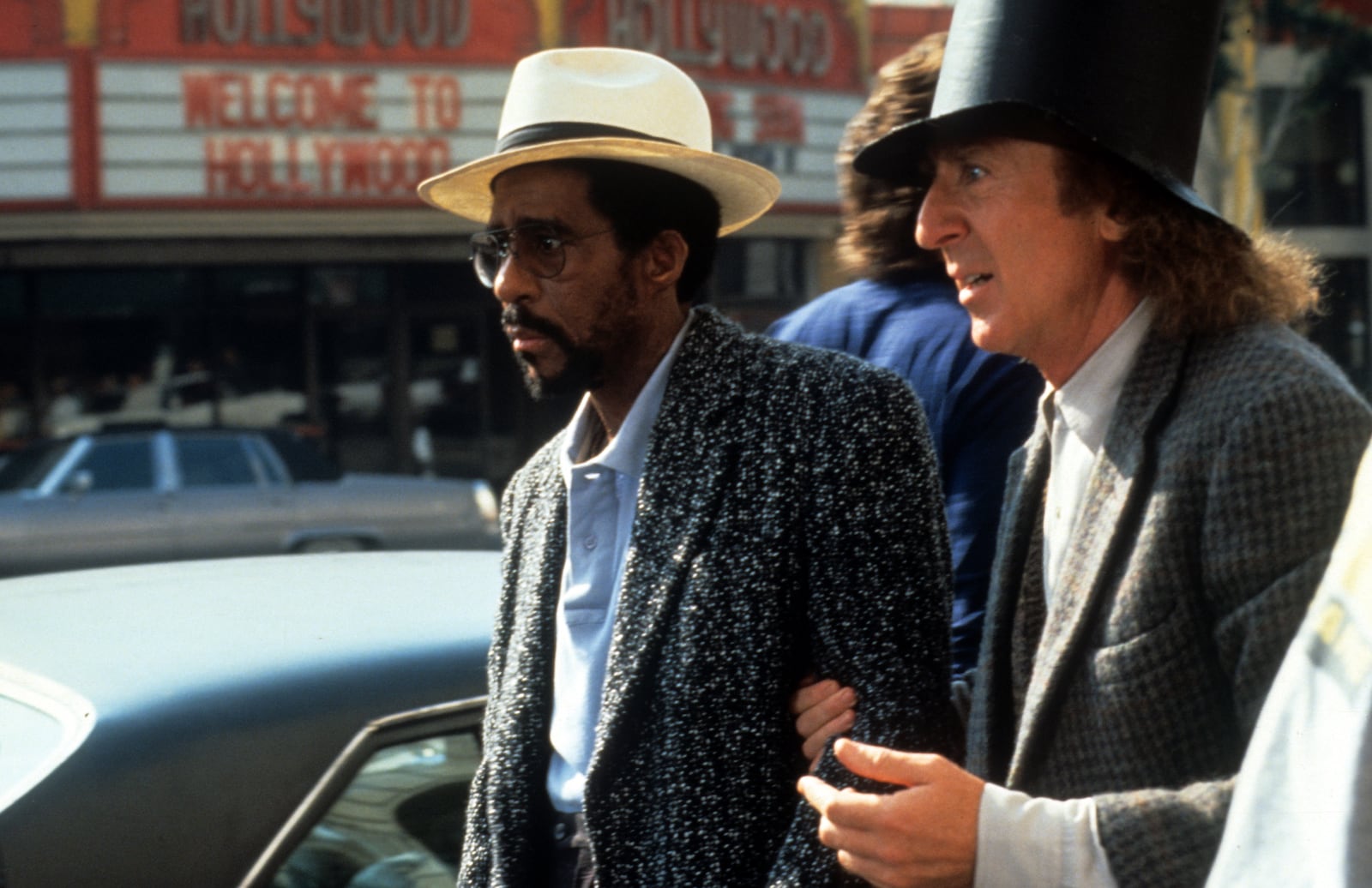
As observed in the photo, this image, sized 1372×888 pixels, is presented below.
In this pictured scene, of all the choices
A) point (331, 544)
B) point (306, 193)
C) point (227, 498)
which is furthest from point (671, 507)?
point (306, 193)

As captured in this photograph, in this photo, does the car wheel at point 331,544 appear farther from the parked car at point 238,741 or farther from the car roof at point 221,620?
the parked car at point 238,741

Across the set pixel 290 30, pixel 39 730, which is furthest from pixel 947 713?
pixel 290 30

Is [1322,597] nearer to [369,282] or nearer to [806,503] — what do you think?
[806,503]

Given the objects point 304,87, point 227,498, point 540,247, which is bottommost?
point 227,498

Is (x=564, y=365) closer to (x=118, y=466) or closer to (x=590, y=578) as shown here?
(x=590, y=578)

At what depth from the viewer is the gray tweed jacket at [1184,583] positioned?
4.65ft

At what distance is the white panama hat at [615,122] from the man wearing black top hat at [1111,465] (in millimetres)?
412

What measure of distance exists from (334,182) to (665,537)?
11.9 meters

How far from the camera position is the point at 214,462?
10.8 metres

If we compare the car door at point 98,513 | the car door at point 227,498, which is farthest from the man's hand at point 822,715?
the car door at point 227,498

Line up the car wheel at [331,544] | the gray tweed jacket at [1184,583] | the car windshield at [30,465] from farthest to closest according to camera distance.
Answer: the car wheel at [331,544] → the car windshield at [30,465] → the gray tweed jacket at [1184,583]

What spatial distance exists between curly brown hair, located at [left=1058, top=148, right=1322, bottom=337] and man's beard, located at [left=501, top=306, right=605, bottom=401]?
2.34 ft

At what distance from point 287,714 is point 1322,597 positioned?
1.83 meters

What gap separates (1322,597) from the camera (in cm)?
85
